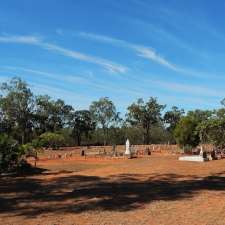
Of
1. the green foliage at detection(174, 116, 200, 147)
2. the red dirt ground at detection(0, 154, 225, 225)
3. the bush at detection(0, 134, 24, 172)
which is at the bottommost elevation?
the red dirt ground at detection(0, 154, 225, 225)

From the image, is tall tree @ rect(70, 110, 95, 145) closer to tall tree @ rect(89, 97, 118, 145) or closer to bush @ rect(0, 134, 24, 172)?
tall tree @ rect(89, 97, 118, 145)

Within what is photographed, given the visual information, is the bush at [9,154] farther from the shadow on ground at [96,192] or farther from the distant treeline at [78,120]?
the distant treeline at [78,120]

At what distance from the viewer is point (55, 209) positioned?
14.2 metres

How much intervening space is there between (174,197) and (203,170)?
33.9 feet

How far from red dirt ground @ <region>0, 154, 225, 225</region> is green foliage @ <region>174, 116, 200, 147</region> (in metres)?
25.8

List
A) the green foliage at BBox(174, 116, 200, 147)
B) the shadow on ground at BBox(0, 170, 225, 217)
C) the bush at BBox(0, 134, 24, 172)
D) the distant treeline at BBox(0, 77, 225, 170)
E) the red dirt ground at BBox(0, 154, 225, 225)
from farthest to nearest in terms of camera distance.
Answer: the distant treeline at BBox(0, 77, 225, 170), the green foliage at BBox(174, 116, 200, 147), the bush at BBox(0, 134, 24, 172), the shadow on ground at BBox(0, 170, 225, 217), the red dirt ground at BBox(0, 154, 225, 225)

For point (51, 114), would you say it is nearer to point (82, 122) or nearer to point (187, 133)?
point (82, 122)

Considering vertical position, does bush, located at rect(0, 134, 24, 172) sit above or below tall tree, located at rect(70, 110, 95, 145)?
below

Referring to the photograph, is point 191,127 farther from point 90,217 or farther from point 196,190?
point 90,217

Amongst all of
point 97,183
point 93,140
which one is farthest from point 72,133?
point 97,183

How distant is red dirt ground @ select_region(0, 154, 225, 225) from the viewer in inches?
506

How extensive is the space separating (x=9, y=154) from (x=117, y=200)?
13240 millimetres

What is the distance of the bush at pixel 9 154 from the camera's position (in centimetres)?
2709

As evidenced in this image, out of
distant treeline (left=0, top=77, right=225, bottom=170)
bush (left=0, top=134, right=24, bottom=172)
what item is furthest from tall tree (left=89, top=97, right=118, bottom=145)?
bush (left=0, top=134, right=24, bottom=172)
